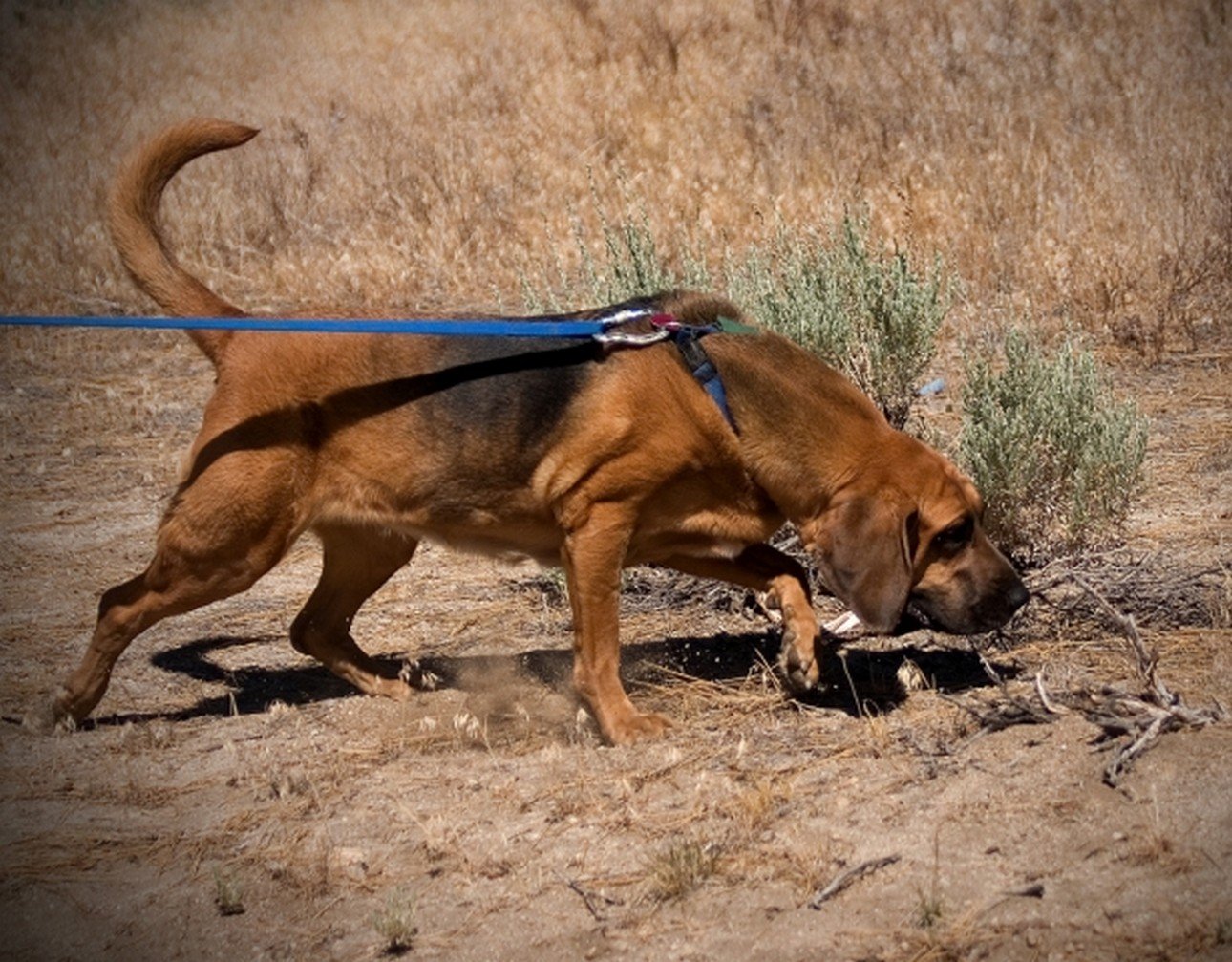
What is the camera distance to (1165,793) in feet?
14.6

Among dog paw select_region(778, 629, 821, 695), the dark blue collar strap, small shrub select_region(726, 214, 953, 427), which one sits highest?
the dark blue collar strap

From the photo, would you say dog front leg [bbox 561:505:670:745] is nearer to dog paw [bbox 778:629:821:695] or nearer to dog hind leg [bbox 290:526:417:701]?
dog paw [bbox 778:629:821:695]

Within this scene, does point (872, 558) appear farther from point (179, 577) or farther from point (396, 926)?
point (179, 577)

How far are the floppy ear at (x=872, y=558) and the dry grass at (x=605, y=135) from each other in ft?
22.5

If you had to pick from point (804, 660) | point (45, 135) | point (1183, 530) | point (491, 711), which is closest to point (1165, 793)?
point (804, 660)

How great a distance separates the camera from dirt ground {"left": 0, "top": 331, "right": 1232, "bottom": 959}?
410 centimetres

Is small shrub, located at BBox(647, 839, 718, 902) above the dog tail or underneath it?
underneath

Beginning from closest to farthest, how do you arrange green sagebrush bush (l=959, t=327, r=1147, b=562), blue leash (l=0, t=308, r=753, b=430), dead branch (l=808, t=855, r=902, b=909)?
dead branch (l=808, t=855, r=902, b=909)
blue leash (l=0, t=308, r=753, b=430)
green sagebrush bush (l=959, t=327, r=1147, b=562)

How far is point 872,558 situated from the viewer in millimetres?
5414

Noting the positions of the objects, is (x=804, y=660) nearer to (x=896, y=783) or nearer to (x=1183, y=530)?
(x=896, y=783)

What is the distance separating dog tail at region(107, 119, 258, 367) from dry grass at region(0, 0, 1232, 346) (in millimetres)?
7136

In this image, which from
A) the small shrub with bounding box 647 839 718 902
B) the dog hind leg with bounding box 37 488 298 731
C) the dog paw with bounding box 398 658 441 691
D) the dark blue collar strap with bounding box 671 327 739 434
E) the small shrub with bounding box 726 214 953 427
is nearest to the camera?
the small shrub with bounding box 647 839 718 902

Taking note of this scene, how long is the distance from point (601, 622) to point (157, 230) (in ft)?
6.90

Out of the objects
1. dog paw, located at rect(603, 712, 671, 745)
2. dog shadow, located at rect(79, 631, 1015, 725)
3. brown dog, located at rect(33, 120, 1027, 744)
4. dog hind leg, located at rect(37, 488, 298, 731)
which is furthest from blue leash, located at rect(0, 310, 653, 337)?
dog shadow, located at rect(79, 631, 1015, 725)
